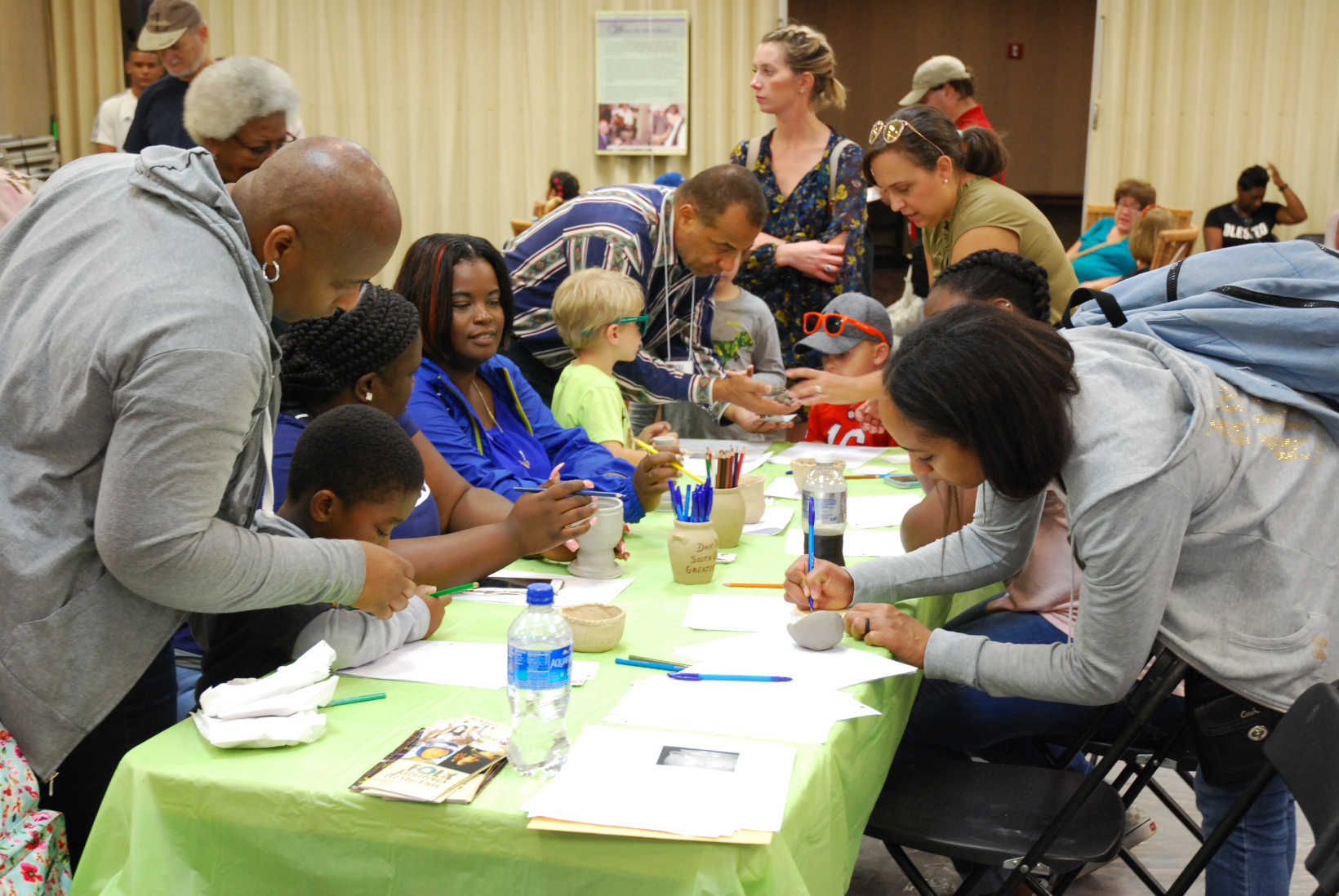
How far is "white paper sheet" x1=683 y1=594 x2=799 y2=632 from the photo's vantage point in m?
1.79

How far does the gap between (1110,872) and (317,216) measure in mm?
2175

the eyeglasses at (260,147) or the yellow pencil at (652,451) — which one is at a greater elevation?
the eyeglasses at (260,147)

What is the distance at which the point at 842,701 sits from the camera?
1.49m

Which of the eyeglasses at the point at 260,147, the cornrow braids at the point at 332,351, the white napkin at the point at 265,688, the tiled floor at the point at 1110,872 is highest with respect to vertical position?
the eyeglasses at the point at 260,147

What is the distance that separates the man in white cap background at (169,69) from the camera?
140 inches

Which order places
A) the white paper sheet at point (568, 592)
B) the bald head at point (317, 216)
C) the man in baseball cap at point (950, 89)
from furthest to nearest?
the man in baseball cap at point (950, 89) < the white paper sheet at point (568, 592) < the bald head at point (317, 216)

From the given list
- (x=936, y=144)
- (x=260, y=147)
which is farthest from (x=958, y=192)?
(x=260, y=147)

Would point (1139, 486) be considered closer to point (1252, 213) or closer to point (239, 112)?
point (239, 112)

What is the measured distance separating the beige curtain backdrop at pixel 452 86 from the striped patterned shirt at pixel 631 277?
3824mm

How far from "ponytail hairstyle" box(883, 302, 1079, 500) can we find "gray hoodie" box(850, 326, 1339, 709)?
49 millimetres

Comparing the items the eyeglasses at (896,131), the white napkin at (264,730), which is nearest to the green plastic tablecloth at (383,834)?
the white napkin at (264,730)

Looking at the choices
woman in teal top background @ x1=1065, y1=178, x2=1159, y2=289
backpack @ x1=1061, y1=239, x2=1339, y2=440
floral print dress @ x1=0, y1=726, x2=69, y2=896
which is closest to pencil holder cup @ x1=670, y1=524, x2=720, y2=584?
backpack @ x1=1061, y1=239, x2=1339, y2=440

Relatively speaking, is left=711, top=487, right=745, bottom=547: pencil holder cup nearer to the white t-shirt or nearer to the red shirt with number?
the red shirt with number

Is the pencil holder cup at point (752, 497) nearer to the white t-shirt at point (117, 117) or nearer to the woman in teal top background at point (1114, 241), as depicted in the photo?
the woman in teal top background at point (1114, 241)
